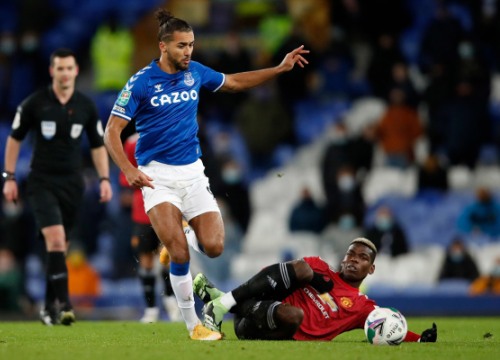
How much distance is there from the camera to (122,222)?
18.7 meters

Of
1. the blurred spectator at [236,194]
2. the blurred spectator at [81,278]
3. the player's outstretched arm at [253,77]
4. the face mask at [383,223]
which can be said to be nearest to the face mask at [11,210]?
the blurred spectator at [81,278]

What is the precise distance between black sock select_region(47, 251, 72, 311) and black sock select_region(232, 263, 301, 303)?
3262 mm

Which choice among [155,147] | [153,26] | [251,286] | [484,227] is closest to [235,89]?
[155,147]

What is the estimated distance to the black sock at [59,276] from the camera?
13.0 meters

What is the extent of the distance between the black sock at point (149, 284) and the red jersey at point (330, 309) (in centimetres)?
453

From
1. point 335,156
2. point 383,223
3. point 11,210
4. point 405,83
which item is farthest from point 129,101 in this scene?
point 405,83

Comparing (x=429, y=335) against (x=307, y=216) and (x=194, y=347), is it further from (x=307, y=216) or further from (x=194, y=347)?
(x=307, y=216)

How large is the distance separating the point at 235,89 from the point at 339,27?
12184 mm

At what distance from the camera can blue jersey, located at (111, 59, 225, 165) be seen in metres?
10.4

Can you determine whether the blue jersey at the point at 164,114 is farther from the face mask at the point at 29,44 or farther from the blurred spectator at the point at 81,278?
the face mask at the point at 29,44

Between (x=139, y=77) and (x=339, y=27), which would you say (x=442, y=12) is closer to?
(x=339, y=27)

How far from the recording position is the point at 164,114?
1051cm

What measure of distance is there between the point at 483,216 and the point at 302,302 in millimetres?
10246

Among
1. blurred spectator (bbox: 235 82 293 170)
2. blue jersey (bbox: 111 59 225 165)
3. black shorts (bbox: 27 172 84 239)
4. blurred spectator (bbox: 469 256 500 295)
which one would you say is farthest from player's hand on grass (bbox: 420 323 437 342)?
blurred spectator (bbox: 235 82 293 170)
